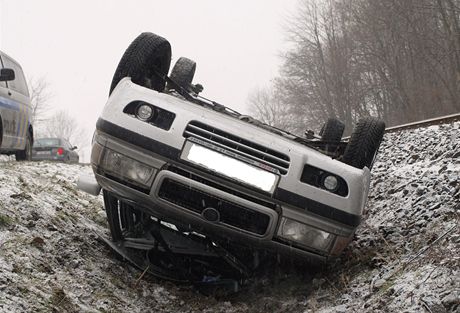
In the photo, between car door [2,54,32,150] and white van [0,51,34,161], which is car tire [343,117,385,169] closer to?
white van [0,51,34,161]

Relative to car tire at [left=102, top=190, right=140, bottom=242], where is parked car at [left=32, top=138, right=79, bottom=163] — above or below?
below

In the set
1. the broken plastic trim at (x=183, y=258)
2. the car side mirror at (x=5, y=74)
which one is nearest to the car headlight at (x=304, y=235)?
the broken plastic trim at (x=183, y=258)

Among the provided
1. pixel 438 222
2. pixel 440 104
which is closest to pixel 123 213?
pixel 438 222

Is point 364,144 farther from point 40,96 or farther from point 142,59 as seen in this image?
point 40,96

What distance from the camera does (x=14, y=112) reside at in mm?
7648

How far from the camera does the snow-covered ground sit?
2820 mm

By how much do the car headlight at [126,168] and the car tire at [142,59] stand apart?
28.6 inches

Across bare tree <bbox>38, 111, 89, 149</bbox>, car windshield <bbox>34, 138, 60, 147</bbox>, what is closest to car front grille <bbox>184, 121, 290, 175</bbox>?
car windshield <bbox>34, 138, 60, 147</bbox>

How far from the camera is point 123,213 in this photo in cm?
425

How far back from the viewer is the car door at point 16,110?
7434mm

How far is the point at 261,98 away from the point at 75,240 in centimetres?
6436

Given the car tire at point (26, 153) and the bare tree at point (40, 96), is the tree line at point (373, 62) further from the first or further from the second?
the bare tree at point (40, 96)

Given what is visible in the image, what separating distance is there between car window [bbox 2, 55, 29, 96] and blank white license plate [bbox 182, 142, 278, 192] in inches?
210

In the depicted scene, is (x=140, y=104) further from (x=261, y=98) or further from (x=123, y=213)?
(x=261, y=98)
